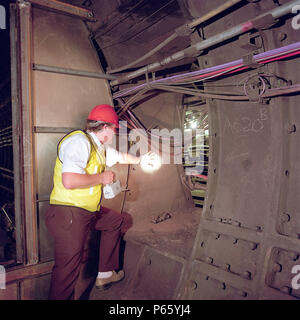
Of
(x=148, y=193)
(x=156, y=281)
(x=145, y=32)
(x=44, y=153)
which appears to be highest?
(x=145, y=32)

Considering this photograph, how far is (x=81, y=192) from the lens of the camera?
8.43ft

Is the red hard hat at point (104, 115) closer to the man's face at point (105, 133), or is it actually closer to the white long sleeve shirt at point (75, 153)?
the man's face at point (105, 133)

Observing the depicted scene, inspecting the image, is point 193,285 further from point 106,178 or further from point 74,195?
point 74,195

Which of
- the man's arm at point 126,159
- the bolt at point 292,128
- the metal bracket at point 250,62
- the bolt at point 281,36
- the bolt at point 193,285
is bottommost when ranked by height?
the bolt at point 193,285

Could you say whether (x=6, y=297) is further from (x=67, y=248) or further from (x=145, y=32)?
(x=145, y=32)

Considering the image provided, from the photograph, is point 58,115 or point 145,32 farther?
point 145,32

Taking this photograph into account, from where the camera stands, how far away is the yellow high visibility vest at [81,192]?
254 centimetres

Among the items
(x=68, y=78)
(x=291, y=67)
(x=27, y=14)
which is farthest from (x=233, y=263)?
(x=27, y=14)

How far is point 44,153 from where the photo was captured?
316 centimetres

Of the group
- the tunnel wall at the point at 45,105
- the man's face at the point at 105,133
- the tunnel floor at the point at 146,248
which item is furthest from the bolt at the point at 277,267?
the tunnel wall at the point at 45,105

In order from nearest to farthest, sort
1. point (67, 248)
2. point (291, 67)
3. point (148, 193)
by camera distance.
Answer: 1. point (291, 67)
2. point (67, 248)
3. point (148, 193)

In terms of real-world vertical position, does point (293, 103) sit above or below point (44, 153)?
above

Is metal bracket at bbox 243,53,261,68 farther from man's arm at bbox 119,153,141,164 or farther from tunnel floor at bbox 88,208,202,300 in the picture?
tunnel floor at bbox 88,208,202,300

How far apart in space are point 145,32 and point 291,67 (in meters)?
2.20
